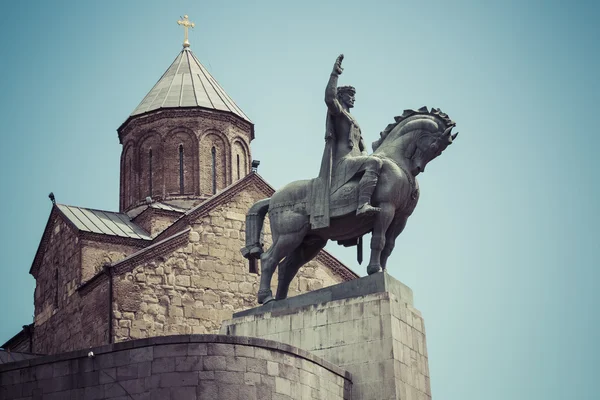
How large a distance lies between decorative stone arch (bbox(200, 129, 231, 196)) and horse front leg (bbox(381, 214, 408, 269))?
15173mm

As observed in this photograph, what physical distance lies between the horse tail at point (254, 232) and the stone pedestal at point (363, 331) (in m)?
0.92

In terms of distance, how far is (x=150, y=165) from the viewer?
120 ft

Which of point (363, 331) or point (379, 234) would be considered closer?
point (363, 331)

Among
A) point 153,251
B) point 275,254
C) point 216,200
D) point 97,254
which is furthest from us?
point 97,254

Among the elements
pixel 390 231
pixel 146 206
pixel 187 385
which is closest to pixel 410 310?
pixel 390 231

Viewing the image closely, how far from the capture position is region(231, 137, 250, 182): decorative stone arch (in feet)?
121

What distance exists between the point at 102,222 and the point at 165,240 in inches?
151

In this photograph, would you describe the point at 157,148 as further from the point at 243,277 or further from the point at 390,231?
the point at 390,231

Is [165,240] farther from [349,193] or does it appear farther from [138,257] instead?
[349,193]

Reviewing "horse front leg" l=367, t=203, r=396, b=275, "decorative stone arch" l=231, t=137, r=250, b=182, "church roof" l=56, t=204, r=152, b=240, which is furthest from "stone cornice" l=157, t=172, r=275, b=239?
"horse front leg" l=367, t=203, r=396, b=275

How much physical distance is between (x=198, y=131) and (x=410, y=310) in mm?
16865

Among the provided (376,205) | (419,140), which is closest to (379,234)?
(376,205)

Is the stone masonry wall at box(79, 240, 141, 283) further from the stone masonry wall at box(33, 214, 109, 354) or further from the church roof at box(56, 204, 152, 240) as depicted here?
the church roof at box(56, 204, 152, 240)

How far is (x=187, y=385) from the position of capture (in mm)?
17578
